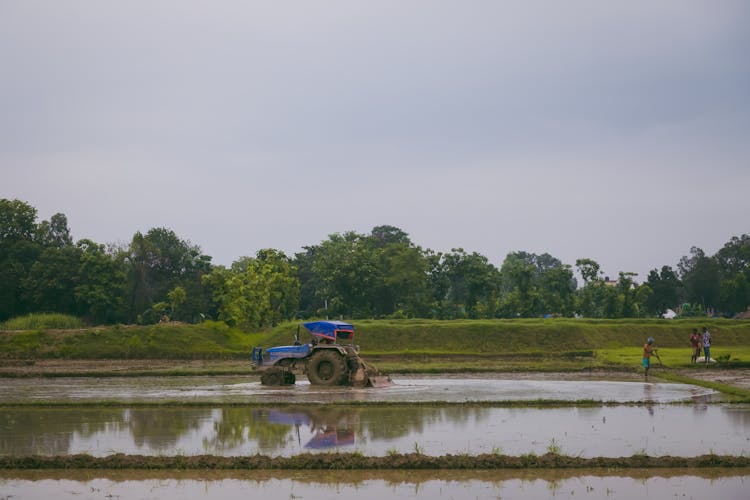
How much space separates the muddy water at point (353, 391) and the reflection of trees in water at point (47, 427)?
2.61 m

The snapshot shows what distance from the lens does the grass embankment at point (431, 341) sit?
145 ft

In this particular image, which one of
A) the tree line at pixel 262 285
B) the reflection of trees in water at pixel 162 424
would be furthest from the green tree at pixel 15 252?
the reflection of trees in water at pixel 162 424

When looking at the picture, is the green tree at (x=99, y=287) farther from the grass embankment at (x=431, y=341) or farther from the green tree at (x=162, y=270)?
the grass embankment at (x=431, y=341)

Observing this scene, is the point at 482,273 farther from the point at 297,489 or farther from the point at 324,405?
the point at 297,489

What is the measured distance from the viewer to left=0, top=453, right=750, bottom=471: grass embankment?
1369 centimetres

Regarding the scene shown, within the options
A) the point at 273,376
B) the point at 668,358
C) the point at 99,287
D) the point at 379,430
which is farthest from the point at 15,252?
the point at 379,430

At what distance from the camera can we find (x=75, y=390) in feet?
92.2

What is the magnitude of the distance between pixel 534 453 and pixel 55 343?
1475 inches

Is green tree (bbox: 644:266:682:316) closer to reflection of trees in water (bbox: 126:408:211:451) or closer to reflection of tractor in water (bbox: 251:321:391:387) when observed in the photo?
reflection of tractor in water (bbox: 251:321:391:387)

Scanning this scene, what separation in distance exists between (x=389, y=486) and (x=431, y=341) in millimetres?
37143

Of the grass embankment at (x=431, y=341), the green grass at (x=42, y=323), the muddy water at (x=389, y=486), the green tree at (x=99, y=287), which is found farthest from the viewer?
the green tree at (x=99, y=287)

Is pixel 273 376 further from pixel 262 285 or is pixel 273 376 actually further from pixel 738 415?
pixel 262 285

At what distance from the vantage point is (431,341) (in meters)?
49.7

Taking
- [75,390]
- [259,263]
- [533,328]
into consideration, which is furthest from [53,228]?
[75,390]
